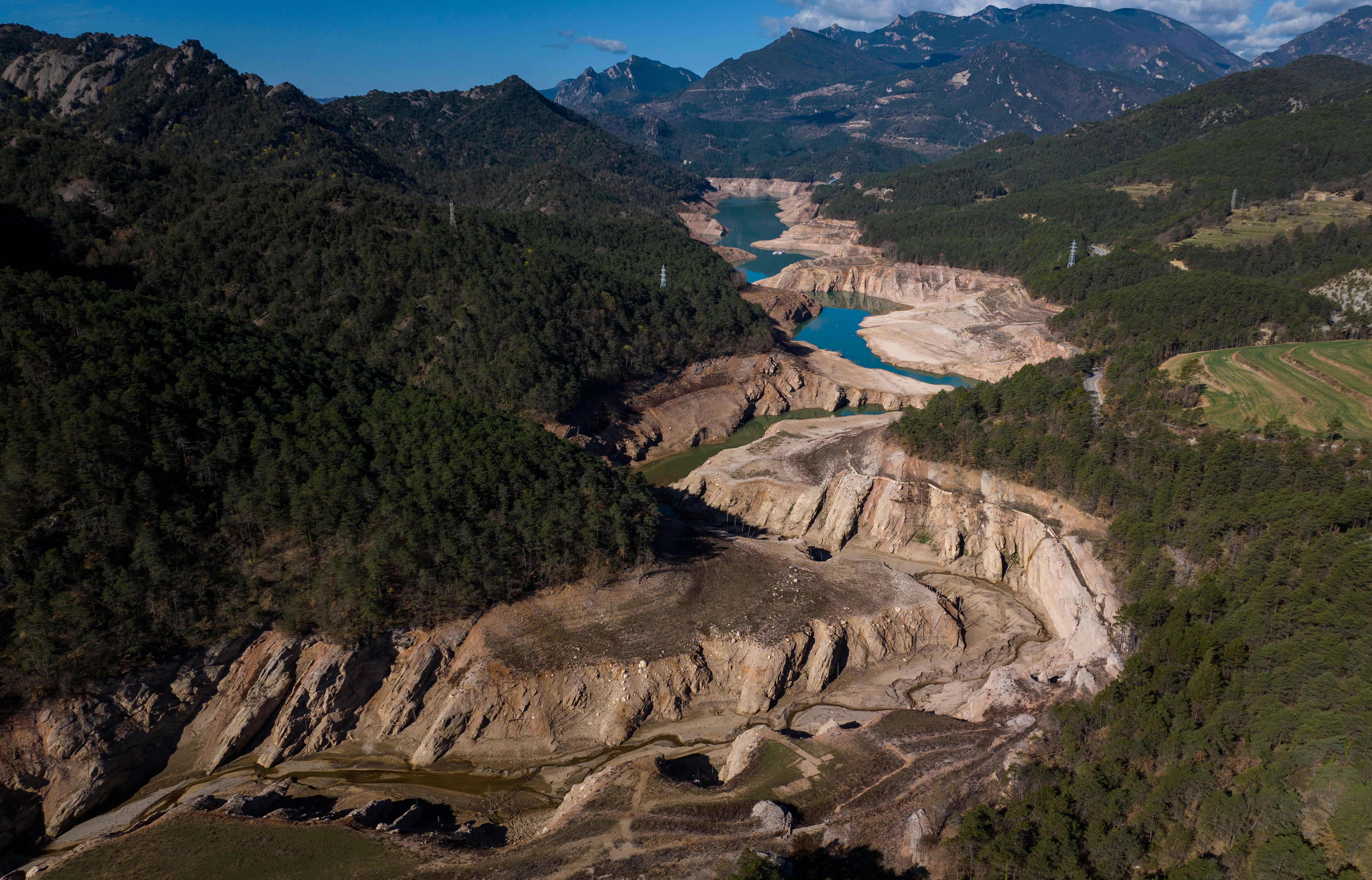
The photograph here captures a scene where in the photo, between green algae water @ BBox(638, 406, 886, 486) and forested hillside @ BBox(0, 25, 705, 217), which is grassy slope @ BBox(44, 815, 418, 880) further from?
forested hillside @ BBox(0, 25, 705, 217)

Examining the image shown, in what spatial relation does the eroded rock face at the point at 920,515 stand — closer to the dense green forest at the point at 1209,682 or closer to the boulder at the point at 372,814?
the dense green forest at the point at 1209,682

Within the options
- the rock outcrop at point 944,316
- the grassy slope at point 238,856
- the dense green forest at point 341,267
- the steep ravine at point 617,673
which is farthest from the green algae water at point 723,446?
the grassy slope at point 238,856

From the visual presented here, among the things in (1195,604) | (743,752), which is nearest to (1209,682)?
(1195,604)

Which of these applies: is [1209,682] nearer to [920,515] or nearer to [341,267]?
[920,515]

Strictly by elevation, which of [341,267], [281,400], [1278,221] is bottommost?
[281,400]

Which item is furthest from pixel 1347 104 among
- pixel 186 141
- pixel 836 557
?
pixel 186 141

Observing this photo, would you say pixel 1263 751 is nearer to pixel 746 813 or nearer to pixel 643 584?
pixel 746 813
